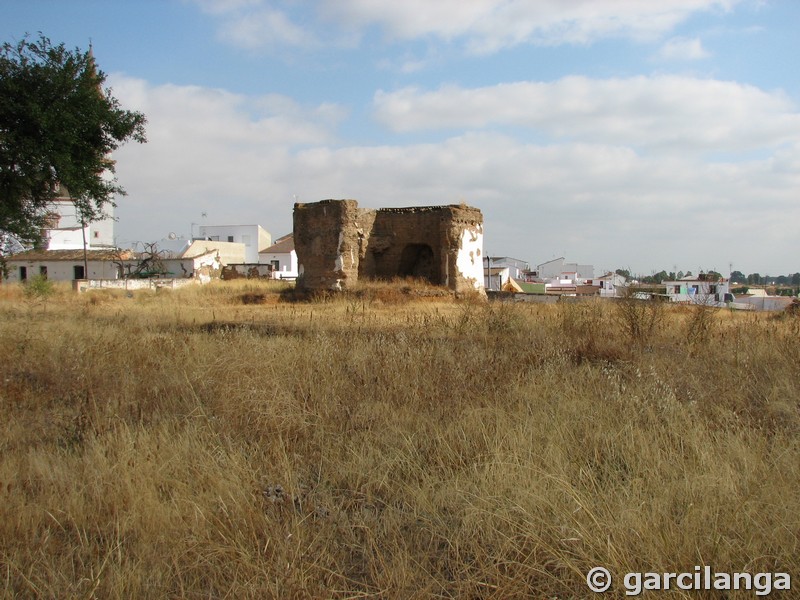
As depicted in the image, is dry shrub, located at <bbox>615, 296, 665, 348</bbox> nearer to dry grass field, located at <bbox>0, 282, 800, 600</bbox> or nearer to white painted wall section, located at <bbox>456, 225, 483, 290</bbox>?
dry grass field, located at <bbox>0, 282, 800, 600</bbox>

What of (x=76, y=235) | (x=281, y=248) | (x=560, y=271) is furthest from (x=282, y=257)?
(x=560, y=271)

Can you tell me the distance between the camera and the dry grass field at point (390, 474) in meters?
2.37

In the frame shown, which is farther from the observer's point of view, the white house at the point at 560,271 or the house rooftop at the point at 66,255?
the white house at the point at 560,271

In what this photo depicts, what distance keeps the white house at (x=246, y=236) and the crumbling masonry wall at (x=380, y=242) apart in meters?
42.7

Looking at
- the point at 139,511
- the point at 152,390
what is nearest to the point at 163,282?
the point at 152,390

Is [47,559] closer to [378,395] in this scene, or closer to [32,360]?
[378,395]

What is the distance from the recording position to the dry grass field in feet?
7.76

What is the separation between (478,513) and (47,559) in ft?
6.30

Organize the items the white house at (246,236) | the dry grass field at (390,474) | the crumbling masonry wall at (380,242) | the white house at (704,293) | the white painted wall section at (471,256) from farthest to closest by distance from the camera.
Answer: the white house at (246,236) → the white painted wall section at (471,256) → the crumbling masonry wall at (380,242) → the white house at (704,293) → the dry grass field at (390,474)

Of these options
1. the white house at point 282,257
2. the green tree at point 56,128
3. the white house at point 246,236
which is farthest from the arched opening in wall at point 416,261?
the white house at point 246,236

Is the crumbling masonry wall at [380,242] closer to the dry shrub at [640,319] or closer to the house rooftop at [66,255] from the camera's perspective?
the dry shrub at [640,319]

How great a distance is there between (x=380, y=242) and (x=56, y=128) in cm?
1336

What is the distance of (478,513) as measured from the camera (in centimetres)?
272

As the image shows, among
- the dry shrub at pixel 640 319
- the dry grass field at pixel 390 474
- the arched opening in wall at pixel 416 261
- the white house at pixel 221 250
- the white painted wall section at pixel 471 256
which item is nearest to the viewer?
the dry grass field at pixel 390 474
